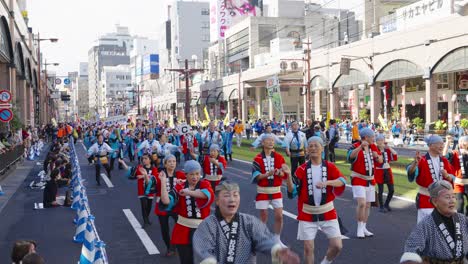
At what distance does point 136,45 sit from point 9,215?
537 feet

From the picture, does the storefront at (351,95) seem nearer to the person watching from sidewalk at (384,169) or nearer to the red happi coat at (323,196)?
the person watching from sidewalk at (384,169)

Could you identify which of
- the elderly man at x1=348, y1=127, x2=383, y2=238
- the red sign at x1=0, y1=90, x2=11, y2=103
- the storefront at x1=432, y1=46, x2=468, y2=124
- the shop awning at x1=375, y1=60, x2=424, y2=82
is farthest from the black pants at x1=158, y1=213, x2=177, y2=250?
the shop awning at x1=375, y1=60, x2=424, y2=82

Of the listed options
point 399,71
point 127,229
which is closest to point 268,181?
point 127,229

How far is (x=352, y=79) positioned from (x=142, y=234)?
130 feet

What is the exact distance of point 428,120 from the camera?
3903cm

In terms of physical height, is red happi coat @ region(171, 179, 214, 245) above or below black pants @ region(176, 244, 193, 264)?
above

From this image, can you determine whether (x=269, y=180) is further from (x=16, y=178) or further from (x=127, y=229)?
(x=16, y=178)

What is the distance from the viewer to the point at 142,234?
33.4 feet

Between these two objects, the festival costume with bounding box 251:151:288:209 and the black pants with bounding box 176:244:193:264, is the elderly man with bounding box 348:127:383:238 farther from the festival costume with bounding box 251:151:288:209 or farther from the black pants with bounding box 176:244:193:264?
the black pants with bounding box 176:244:193:264

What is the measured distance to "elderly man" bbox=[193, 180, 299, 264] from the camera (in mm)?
4172

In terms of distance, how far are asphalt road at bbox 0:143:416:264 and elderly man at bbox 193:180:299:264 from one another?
3.97 metres

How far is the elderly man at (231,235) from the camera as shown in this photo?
4172 millimetres

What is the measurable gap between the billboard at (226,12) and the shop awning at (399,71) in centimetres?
5428

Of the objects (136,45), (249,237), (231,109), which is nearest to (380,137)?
(249,237)
